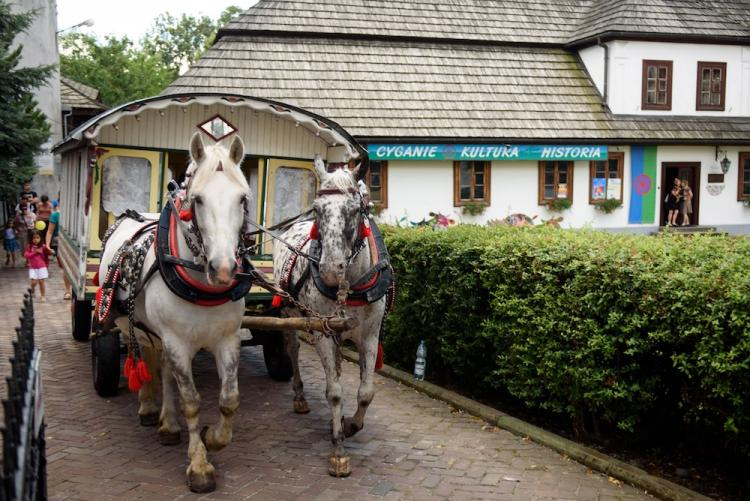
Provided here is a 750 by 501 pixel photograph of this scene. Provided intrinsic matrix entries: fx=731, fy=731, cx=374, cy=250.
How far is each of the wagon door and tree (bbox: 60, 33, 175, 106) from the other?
50562mm

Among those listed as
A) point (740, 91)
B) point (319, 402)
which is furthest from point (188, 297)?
point (740, 91)

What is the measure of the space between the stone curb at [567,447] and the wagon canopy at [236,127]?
259cm


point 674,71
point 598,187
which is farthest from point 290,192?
point 674,71

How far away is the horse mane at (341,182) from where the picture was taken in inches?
208

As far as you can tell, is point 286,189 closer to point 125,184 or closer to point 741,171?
point 125,184

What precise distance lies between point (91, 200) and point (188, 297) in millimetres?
3136

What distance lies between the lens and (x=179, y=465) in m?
5.49

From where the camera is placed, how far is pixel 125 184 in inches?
309

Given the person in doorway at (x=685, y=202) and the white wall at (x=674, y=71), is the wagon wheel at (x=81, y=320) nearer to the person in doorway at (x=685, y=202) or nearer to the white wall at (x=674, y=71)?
the white wall at (x=674, y=71)

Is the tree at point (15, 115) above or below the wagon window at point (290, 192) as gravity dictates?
above

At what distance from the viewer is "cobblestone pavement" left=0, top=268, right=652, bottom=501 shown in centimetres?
509

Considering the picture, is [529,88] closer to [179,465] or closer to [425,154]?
[425,154]

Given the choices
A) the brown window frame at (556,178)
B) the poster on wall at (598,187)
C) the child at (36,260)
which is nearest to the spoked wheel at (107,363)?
the child at (36,260)

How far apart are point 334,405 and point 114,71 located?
5930cm
